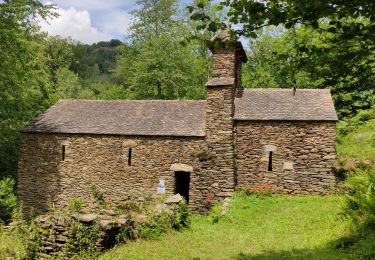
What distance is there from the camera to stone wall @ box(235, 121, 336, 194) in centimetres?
1593

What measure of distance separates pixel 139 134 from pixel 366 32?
43.4 feet

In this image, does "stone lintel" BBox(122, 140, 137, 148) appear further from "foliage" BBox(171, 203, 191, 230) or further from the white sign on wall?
"foliage" BBox(171, 203, 191, 230)

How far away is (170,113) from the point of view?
62.4ft

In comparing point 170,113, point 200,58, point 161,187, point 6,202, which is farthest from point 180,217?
point 200,58

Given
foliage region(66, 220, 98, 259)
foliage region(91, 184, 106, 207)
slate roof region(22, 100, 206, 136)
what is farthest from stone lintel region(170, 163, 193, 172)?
foliage region(66, 220, 98, 259)

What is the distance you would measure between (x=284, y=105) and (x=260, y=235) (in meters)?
7.85

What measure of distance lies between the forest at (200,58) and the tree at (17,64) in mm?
52

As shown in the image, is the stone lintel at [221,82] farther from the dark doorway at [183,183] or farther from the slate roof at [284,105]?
the dark doorway at [183,183]

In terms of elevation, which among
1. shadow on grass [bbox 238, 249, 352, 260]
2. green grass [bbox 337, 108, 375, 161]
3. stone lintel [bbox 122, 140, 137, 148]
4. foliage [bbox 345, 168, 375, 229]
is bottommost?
shadow on grass [bbox 238, 249, 352, 260]

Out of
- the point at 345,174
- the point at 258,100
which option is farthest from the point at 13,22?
the point at 345,174

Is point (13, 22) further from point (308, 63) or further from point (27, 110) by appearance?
point (308, 63)

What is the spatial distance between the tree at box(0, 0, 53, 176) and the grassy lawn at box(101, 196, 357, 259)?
12581mm

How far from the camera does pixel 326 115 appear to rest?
53.1 ft

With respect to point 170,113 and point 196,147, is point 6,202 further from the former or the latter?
point 196,147
